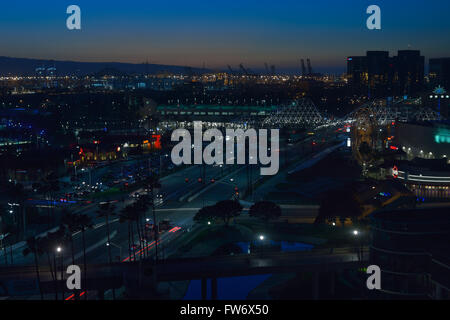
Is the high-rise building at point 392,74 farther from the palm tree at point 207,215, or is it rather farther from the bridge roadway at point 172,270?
the bridge roadway at point 172,270

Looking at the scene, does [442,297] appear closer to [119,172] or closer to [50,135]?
[119,172]

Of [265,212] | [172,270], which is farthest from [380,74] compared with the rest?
[172,270]

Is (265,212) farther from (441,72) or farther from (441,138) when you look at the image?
(441,72)

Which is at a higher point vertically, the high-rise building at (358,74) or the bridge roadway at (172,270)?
A: the high-rise building at (358,74)

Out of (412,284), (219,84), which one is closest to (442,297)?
(412,284)

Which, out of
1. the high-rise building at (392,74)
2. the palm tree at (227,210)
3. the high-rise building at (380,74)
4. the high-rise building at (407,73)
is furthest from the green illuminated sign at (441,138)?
the high-rise building at (407,73)

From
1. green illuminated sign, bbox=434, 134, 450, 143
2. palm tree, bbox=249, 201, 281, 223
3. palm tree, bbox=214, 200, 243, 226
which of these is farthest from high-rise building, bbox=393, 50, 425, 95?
palm tree, bbox=249, 201, 281, 223

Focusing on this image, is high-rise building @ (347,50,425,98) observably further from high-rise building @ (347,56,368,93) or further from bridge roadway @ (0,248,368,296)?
bridge roadway @ (0,248,368,296)
